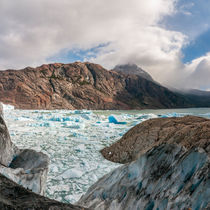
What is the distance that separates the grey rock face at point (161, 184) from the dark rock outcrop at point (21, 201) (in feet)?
4.76

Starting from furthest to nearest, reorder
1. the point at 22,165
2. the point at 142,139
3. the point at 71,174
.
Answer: the point at 142,139
the point at 71,174
the point at 22,165

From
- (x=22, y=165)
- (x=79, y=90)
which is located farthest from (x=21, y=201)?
(x=79, y=90)

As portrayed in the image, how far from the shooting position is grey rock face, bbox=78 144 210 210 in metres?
1.76

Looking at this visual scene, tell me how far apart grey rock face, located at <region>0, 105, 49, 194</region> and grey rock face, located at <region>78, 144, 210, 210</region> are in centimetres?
106

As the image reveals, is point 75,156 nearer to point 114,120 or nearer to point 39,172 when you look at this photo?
point 39,172

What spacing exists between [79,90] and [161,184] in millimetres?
111099

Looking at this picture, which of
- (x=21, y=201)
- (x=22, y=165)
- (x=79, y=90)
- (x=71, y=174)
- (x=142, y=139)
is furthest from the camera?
(x=79, y=90)

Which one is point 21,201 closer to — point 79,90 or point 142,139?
point 142,139

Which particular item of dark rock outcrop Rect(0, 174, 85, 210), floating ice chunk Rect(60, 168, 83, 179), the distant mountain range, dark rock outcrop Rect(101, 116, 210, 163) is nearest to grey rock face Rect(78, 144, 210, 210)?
dark rock outcrop Rect(0, 174, 85, 210)

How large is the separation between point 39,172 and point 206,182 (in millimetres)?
2802

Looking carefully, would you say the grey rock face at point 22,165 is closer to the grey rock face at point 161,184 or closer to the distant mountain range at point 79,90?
the grey rock face at point 161,184

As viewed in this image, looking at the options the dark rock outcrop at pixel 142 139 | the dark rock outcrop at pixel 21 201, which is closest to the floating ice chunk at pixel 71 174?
the dark rock outcrop at pixel 142 139

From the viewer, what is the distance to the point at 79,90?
111 m

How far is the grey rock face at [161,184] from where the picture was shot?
1759mm
